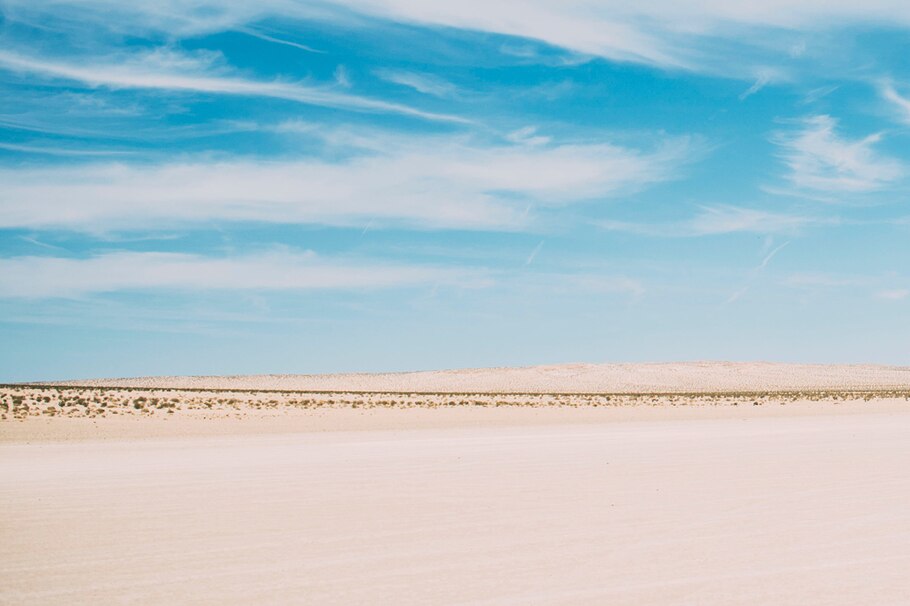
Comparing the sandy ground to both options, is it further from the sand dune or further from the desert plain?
the sand dune

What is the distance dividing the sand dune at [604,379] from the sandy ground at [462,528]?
76402mm

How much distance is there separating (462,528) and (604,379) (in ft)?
337

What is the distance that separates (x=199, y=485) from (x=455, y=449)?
7313mm

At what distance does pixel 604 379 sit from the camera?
109m

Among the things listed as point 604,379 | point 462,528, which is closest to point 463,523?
point 462,528

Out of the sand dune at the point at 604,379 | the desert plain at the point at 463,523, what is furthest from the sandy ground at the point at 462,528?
the sand dune at the point at 604,379

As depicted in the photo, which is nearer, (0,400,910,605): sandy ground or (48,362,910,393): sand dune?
(0,400,910,605): sandy ground

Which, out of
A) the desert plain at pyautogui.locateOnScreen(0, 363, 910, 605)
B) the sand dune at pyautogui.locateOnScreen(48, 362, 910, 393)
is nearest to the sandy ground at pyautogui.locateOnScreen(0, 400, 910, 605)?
the desert plain at pyautogui.locateOnScreen(0, 363, 910, 605)

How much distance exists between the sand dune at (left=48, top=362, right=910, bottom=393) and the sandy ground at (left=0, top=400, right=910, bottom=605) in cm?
Result: 7640

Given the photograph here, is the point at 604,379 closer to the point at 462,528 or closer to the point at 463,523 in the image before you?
the point at 463,523

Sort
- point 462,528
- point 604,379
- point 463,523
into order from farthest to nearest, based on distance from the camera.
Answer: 1. point 604,379
2. point 463,523
3. point 462,528

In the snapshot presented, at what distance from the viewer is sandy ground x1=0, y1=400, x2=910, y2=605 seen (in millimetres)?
5621

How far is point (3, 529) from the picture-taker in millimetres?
7852

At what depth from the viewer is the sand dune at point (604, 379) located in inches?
3821
